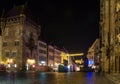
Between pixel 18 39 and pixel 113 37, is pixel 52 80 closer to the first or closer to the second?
pixel 113 37

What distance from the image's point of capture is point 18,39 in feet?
373

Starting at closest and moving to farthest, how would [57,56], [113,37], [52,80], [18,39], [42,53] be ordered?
[52,80] < [113,37] < [18,39] < [42,53] < [57,56]

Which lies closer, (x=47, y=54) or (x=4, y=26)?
(x=4, y=26)

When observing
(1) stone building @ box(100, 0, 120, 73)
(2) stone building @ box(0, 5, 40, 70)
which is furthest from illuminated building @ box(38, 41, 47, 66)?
(1) stone building @ box(100, 0, 120, 73)

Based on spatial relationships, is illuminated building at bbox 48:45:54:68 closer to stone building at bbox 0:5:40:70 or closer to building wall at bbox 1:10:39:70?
stone building at bbox 0:5:40:70

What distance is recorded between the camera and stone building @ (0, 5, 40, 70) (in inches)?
4390

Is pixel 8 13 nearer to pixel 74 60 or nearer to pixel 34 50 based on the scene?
pixel 34 50

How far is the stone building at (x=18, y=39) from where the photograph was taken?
111500mm

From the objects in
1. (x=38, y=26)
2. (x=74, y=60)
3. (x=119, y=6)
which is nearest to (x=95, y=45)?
(x=74, y=60)

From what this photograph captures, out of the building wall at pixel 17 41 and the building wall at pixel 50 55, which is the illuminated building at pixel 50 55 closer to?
the building wall at pixel 50 55

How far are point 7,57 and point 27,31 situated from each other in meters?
14.0

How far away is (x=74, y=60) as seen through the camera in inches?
7042

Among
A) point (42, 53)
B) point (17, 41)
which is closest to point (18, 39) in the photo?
point (17, 41)

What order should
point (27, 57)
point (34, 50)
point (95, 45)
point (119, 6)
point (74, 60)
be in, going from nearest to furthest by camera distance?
point (119, 6) → point (27, 57) → point (34, 50) → point (95, 45) → point (74, 60)
